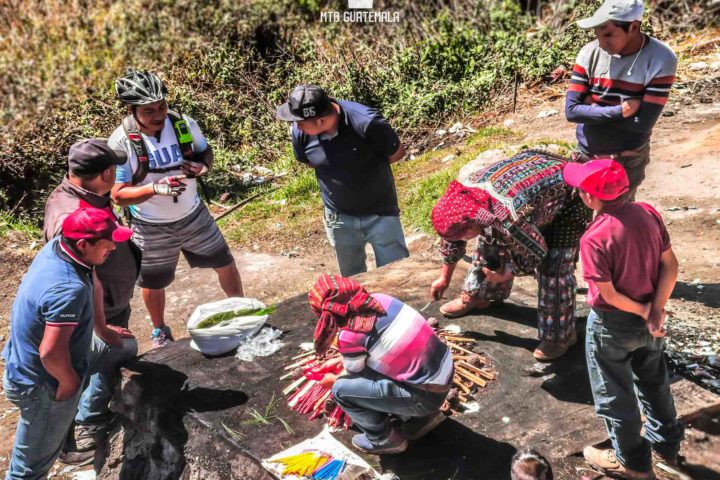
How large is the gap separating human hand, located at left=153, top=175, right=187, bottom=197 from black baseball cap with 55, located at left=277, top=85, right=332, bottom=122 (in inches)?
31.9

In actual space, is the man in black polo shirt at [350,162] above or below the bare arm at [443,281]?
above

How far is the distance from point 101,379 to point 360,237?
80.6 inches

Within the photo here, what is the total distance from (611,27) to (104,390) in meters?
3.78

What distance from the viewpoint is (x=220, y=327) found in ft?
14.3

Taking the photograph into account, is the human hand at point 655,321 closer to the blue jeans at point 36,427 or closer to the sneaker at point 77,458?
the blue jeans at point 36,427

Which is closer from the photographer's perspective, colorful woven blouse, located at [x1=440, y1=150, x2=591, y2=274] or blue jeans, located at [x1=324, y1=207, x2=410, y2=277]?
colorful woven blouse, located at [x1=440, y1=150, x2=591, y2=274]

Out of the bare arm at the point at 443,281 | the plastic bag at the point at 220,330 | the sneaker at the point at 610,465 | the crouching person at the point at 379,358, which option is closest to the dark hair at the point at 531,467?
the sneaker at the point at 610,465

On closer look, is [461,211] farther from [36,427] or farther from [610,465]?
[36,427]

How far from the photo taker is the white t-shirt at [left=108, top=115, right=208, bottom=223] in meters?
4.52

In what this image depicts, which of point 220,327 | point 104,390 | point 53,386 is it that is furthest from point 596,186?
point 104,390

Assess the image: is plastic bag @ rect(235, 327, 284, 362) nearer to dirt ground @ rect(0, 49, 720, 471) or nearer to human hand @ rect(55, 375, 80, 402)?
human hand @ rect(55, 375, 80, 402)

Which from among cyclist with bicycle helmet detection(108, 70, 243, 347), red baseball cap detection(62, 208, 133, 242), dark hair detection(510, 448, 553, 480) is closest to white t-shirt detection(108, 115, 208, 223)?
cyclist with bicycle helmet detection(108, 70, 243, 347)

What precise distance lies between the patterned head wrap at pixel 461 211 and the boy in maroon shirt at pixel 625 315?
58 centimetres

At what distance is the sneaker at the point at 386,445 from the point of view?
134 inches
